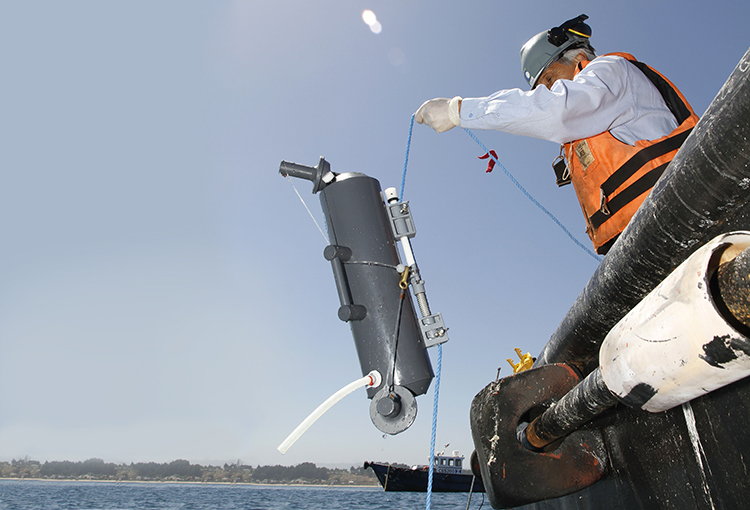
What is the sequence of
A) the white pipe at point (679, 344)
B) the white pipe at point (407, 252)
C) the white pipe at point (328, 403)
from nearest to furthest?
the white pipe at point (679, 344), the white pipe at point (328, 403), the white pipe at point (407, 252)

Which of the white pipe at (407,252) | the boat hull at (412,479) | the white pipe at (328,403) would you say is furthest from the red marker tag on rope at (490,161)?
Result: the boat hull at (412,479)

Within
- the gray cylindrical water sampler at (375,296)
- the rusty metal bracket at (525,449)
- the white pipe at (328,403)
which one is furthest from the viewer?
the gray cylindrical water sampler at (375,296)

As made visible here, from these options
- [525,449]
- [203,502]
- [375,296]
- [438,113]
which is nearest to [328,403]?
[375,296]

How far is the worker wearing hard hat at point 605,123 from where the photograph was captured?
1.54 meters

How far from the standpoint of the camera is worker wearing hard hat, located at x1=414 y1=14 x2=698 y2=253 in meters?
1.54

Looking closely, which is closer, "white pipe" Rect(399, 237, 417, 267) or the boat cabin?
"white pipe" Rect(399, 237, 417, 267)

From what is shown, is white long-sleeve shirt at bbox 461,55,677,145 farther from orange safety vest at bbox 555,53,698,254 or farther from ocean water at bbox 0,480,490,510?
ocean water at bbox 0,480,490,510

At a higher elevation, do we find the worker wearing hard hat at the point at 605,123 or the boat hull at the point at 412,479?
the worker wearing hard hat at the point at 605,123

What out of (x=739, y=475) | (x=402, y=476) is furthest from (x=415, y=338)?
(x=402, y=476)

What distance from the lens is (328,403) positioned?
101 inches

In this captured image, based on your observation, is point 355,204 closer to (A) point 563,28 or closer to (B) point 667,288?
(A) point 563,28

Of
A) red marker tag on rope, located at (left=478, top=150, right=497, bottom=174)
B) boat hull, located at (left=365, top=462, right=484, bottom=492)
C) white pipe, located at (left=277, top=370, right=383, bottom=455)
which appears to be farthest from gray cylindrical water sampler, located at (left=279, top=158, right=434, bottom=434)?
boat hull, located at (left=365, top=462, right=484, bottom=492)

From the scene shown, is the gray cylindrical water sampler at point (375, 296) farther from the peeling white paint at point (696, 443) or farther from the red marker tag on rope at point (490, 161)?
the peeling white paint at point (696, 443)

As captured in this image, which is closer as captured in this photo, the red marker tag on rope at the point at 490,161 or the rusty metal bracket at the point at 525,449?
the rusty metal bracket at the point at 525,449
